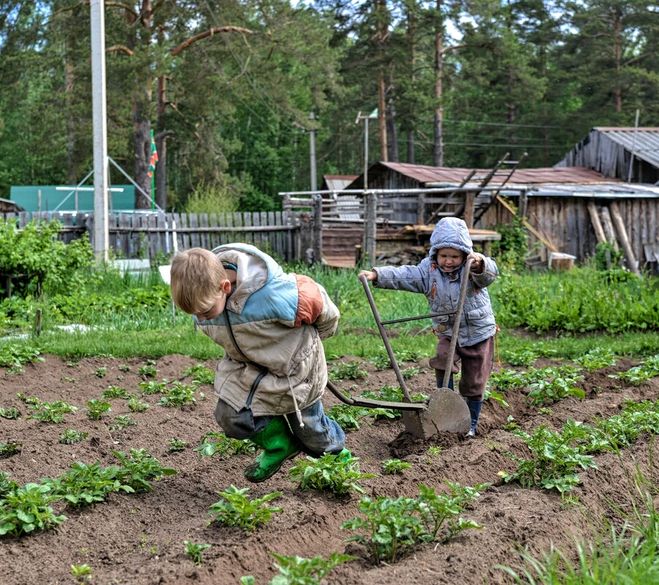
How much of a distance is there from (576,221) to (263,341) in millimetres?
19572

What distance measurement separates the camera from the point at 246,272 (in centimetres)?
425

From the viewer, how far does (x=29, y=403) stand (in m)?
6.92

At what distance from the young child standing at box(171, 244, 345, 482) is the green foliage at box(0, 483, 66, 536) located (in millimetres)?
874

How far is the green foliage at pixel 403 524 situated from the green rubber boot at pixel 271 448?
814 millimetres

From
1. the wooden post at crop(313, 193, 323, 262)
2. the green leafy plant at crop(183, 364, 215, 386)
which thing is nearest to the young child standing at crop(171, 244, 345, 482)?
the green leafy plant at crop(183, 364, 215, 386)

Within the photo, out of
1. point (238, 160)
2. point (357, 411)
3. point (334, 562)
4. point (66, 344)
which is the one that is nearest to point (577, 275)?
point (66, 344)

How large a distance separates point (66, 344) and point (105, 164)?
6572 millimetres

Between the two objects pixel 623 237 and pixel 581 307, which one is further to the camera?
pixel 623 237

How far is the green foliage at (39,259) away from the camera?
38.6 feet

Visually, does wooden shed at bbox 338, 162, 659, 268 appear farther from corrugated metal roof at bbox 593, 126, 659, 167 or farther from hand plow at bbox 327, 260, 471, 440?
hand plow at bbox 327, 260, 471, 440

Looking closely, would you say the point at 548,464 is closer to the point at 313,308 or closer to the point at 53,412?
the point at 313,308

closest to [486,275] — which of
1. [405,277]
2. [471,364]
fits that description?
[405,277]

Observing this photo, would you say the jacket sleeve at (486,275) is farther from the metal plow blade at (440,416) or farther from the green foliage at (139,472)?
the green foliage at (139,472)

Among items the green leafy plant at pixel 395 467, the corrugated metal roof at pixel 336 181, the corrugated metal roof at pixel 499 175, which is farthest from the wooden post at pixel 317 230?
the corrugated metal roof at pixel 336 181
